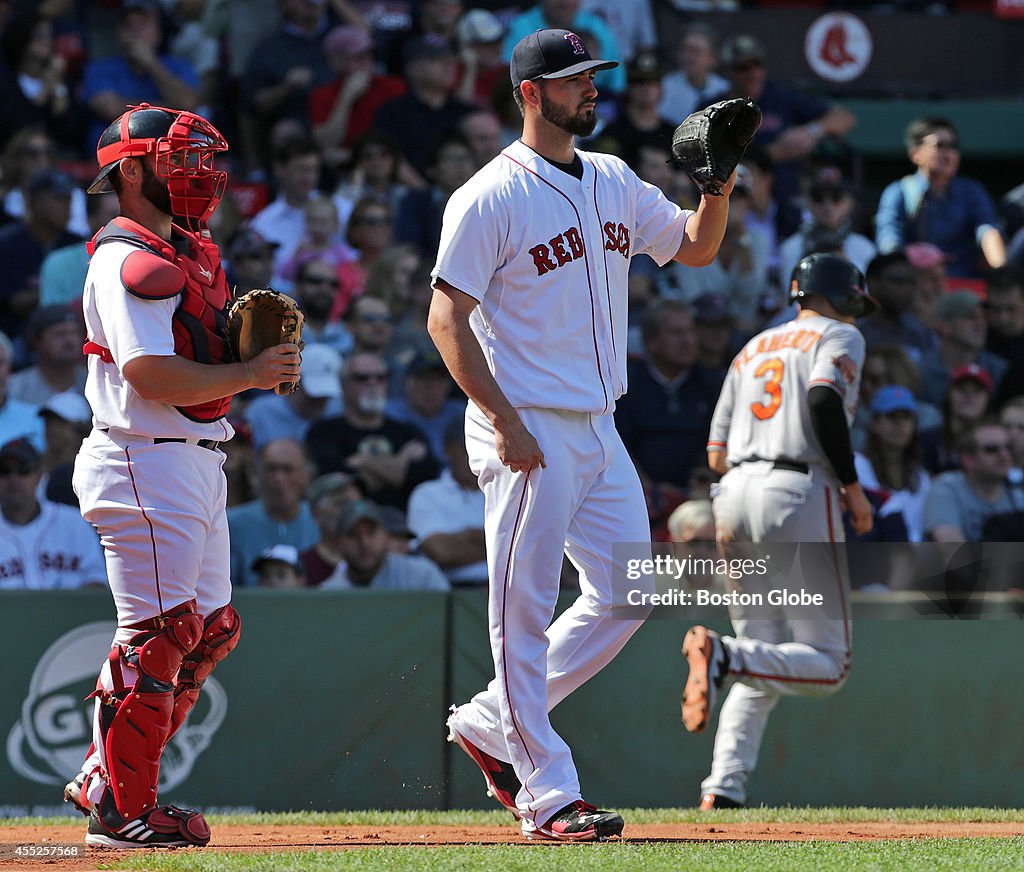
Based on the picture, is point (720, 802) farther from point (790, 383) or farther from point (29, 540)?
point (29, 540)

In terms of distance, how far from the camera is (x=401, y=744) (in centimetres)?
693

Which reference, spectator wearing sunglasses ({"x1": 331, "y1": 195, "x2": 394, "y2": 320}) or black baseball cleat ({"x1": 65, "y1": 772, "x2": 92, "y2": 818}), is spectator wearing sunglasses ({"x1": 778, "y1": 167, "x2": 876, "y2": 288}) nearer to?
spectator wearing sunglasses ({"x1": 331, "y1": 195, "x2": 394, "y2": 320})

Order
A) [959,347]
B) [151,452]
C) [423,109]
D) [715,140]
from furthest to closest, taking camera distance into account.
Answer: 1. [423,109]
2. [959,347]
3. [715,140]
4. [151,452]

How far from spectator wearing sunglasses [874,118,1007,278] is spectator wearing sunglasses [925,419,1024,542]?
255 centimetres

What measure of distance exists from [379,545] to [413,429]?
4.76 feet

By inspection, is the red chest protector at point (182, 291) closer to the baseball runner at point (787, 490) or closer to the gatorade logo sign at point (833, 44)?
the baseball runner at point (787, 490)

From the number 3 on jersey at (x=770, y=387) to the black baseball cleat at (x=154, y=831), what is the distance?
3134 mm

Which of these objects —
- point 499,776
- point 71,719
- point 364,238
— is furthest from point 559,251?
point 364,238

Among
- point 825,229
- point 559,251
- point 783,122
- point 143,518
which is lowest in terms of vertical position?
point 143,518

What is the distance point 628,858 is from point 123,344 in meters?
1.94

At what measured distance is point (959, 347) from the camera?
10.4 m

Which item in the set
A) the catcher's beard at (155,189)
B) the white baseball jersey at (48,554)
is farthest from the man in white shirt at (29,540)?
the catcher's beard at (155,189)

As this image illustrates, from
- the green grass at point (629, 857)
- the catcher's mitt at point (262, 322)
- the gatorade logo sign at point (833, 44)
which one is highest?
the gatorade logo sign at point (833, 44)

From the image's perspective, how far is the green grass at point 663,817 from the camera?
577 centimetres
